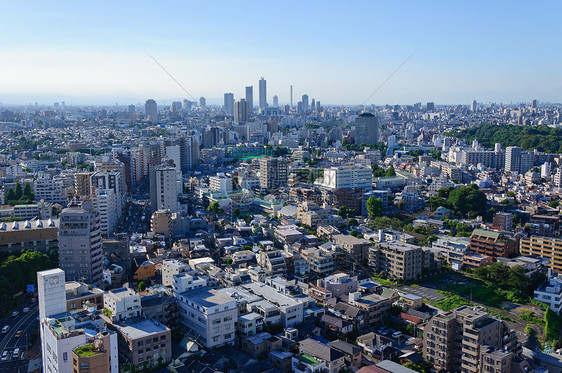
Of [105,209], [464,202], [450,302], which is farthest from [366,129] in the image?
[450,302]

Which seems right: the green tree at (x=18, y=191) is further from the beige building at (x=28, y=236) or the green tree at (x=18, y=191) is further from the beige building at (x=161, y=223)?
the beige building at (x=161, y=223)

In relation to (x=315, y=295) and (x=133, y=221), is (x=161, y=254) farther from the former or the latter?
(x=133, y=221)

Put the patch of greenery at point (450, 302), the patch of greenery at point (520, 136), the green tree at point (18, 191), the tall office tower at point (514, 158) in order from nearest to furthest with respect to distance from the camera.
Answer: the patch of greenery at point (450, 302) < the green tree at point (18, 191) < the tall office tower at point (514, 158) < the patch of greenery at point (520, 136)

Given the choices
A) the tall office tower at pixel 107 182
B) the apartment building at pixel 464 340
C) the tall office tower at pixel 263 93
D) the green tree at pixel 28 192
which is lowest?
the apartment building at pixel 464 340

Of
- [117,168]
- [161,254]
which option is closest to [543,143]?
[117,168]

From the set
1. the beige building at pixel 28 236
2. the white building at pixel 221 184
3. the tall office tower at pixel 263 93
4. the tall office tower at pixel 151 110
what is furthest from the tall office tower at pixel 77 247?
the tall office tower at pixel 263 93

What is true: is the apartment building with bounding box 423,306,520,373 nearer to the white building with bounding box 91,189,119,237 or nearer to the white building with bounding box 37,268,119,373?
the white building with bounding box 37,268,119,373

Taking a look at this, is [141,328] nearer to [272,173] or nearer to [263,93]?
[272,173]
